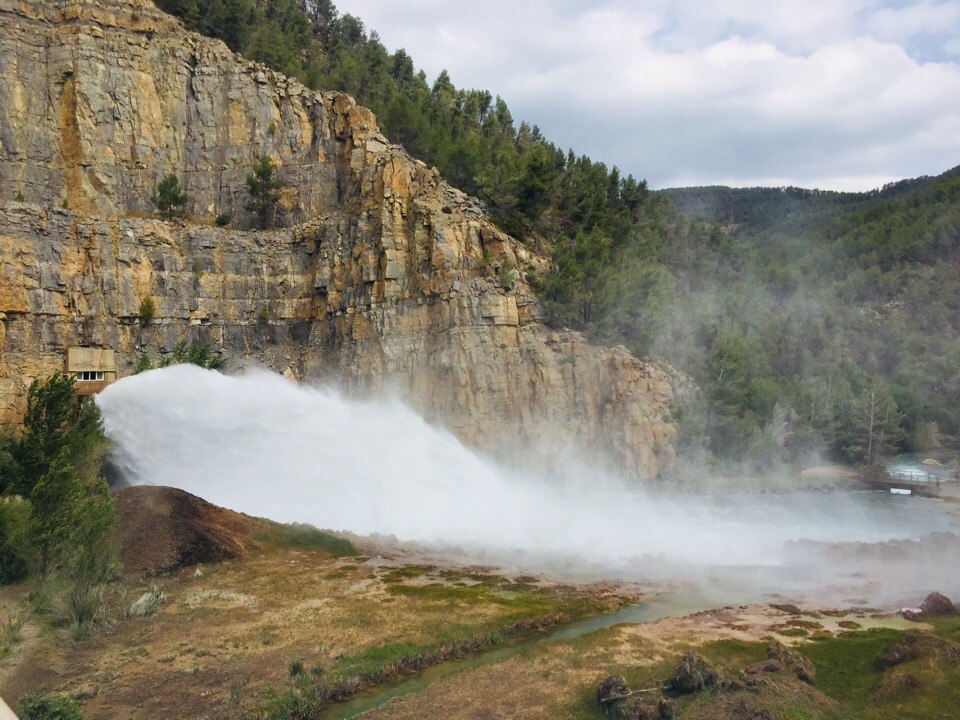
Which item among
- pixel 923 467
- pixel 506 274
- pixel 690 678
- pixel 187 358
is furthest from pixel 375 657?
pixel 923 467

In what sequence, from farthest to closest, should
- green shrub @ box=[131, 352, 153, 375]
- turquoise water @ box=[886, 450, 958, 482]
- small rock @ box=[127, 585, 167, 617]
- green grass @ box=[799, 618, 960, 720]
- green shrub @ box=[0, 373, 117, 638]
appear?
turquoise water @ box=[886, 450, 958, 482] < green shrub @ box=[131, 352, 153, 375] < small rock @ box=[127, 585, 167, 617] < green shrub @ box=[0, 373, 117, 638] < green grass @ box=[799, 618, 960, 720]

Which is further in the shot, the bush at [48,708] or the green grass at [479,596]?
the green grass at [479,596]

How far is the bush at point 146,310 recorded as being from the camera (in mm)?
44844

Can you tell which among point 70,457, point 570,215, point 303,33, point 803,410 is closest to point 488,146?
point 570,215

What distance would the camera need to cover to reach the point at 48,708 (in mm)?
15266

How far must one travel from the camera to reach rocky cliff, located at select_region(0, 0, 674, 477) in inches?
1729

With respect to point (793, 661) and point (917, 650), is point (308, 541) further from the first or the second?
point (917, 650)

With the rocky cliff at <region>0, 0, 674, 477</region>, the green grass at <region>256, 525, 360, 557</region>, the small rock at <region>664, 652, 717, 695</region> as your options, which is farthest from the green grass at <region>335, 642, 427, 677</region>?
the rocky cliff at <region>0, 0, 674, 477</region>

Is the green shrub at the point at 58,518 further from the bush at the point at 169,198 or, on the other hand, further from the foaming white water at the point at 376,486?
the bush at the point at 169,198

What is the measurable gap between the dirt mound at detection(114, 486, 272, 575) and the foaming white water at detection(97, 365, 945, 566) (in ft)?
20.3

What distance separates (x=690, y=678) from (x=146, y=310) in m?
39.0

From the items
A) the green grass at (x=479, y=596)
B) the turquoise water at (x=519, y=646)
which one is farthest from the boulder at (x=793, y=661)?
the green grass at (x=479, y=596)

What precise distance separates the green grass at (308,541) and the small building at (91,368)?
56.8 ft

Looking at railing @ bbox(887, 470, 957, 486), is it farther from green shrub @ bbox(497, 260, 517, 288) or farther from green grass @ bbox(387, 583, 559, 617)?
green grass @ bbox(387, 583, 559, 617)
